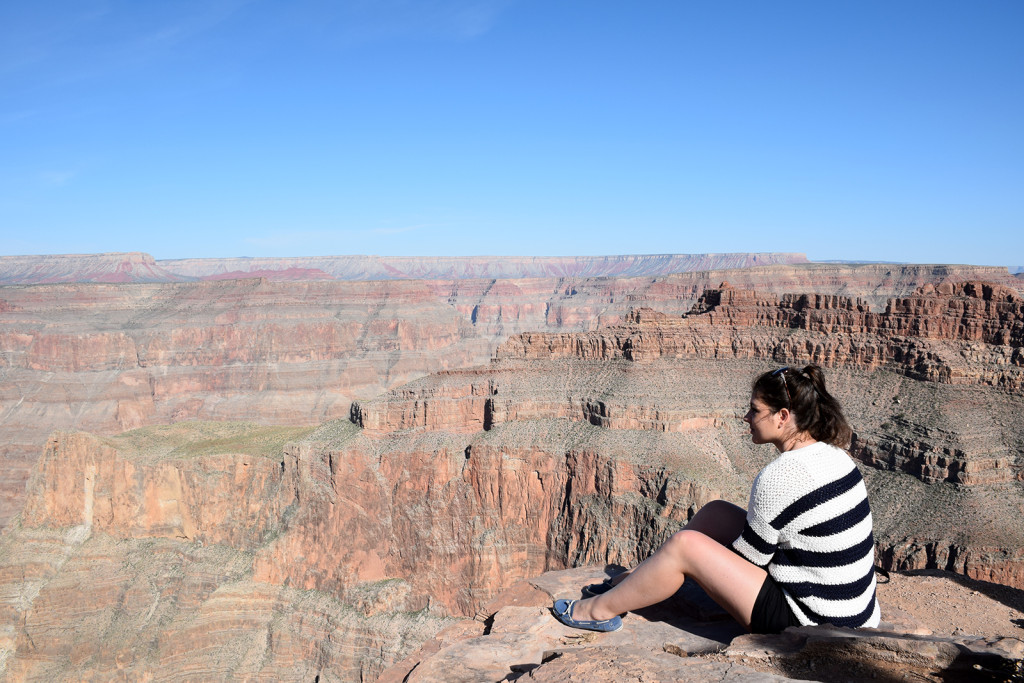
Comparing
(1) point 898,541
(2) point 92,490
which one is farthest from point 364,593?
(1) point 898,541

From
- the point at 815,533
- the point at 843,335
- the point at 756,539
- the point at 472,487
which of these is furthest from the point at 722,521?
the point at 843,335

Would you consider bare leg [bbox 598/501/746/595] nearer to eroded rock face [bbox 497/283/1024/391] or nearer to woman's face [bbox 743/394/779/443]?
woman's face [bbox 743/394/779/443]

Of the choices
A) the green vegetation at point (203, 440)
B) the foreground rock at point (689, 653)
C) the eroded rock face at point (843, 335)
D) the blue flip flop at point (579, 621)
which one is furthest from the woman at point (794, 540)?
the eroded rock face at point (843, 335)

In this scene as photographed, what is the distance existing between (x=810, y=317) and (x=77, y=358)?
99835 millimetres

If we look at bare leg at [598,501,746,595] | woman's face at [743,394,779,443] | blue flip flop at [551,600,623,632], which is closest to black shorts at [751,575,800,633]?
bare leg at [598,501,746,595]

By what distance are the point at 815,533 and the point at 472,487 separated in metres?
35.1

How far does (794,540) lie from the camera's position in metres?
6.27

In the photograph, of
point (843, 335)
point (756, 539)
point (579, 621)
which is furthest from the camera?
point (843, 335)

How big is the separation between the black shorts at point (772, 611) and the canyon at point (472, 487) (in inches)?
1122

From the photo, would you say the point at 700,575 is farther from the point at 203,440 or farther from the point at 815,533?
the point at 203,440

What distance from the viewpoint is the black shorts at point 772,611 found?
645cm

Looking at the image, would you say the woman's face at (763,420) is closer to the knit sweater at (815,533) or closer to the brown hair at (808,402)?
the brown hair at (808,402)

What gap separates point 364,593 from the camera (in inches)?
1437

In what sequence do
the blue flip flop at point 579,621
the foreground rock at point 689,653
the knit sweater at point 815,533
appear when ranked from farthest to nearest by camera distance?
the blue flip flop at point 579,621, the knit sweater at point 815,533, the foreground rock at point 689,653
